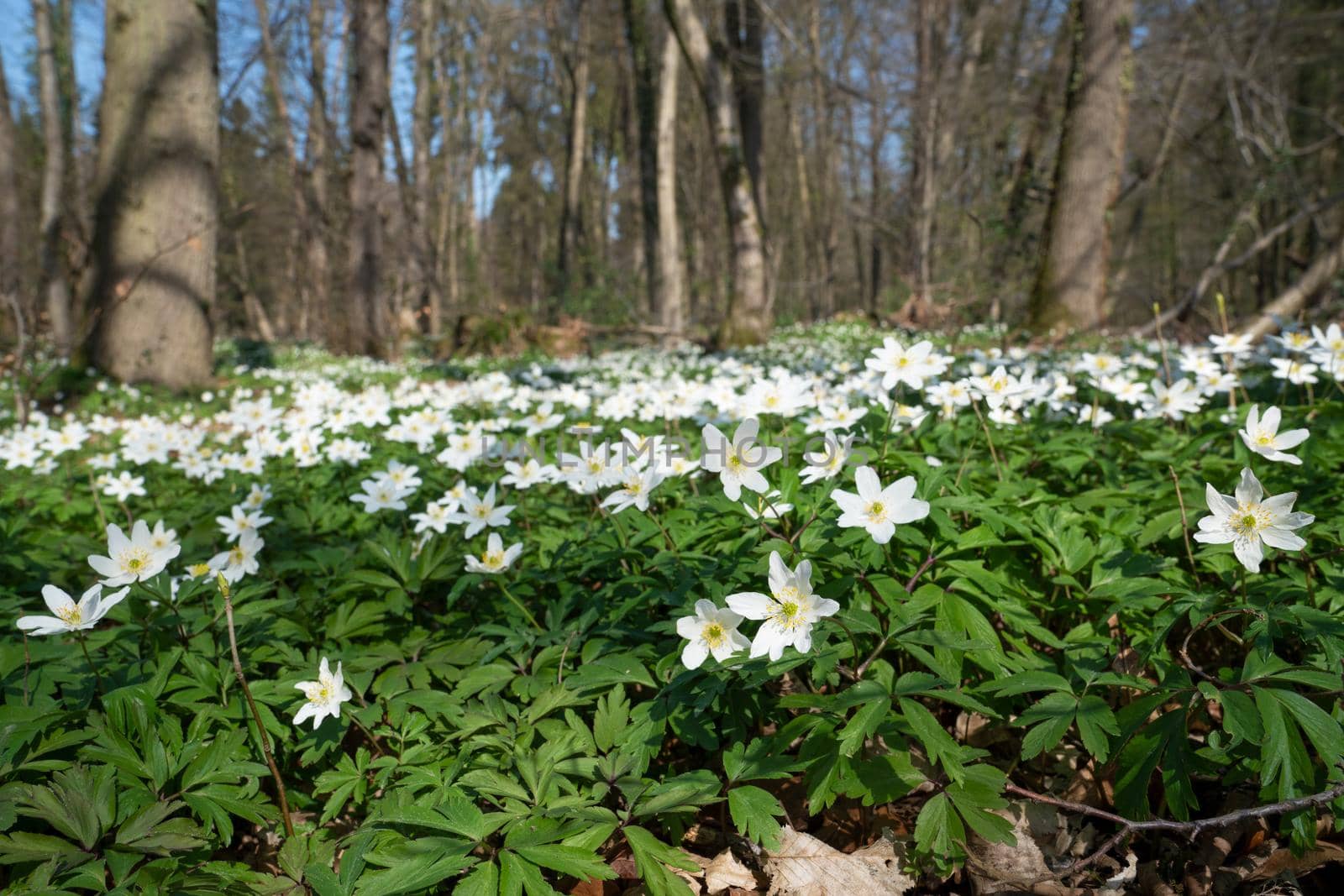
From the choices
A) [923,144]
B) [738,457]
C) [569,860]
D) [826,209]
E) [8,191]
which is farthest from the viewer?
[826,209]

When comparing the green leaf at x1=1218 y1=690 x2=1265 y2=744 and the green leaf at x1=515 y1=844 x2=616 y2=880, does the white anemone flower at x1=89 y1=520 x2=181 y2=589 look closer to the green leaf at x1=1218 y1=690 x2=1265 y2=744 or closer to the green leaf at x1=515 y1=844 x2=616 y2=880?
the green leaf at x1=515 y1=844 x2=616 y2=880

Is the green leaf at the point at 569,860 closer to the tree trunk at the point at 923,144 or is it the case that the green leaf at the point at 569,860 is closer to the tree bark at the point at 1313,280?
the tree bark at the point at 1313,280

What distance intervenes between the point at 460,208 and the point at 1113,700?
29693 mm

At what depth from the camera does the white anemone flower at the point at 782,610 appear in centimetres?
128

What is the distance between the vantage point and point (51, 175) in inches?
559

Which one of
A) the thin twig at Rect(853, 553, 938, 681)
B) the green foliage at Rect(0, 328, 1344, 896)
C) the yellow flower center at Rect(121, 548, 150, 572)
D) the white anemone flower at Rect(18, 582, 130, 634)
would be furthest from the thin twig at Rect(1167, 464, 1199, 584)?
the yellow flower center at Rect(121, 548, 150, 572)

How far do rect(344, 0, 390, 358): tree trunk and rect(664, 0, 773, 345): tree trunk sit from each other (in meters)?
5.91

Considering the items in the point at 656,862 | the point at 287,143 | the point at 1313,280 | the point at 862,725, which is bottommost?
the point at 656,862

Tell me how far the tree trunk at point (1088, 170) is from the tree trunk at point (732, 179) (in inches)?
141

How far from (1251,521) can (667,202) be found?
13.0 metres

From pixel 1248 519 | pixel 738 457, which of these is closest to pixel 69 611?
pixel 738 457

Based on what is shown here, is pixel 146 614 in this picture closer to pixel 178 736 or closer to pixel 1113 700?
pixel 178 736

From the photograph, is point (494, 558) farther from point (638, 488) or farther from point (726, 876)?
point (726, 876)

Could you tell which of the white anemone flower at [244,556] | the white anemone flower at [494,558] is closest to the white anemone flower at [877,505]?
the white anemone flower at [494,558]
